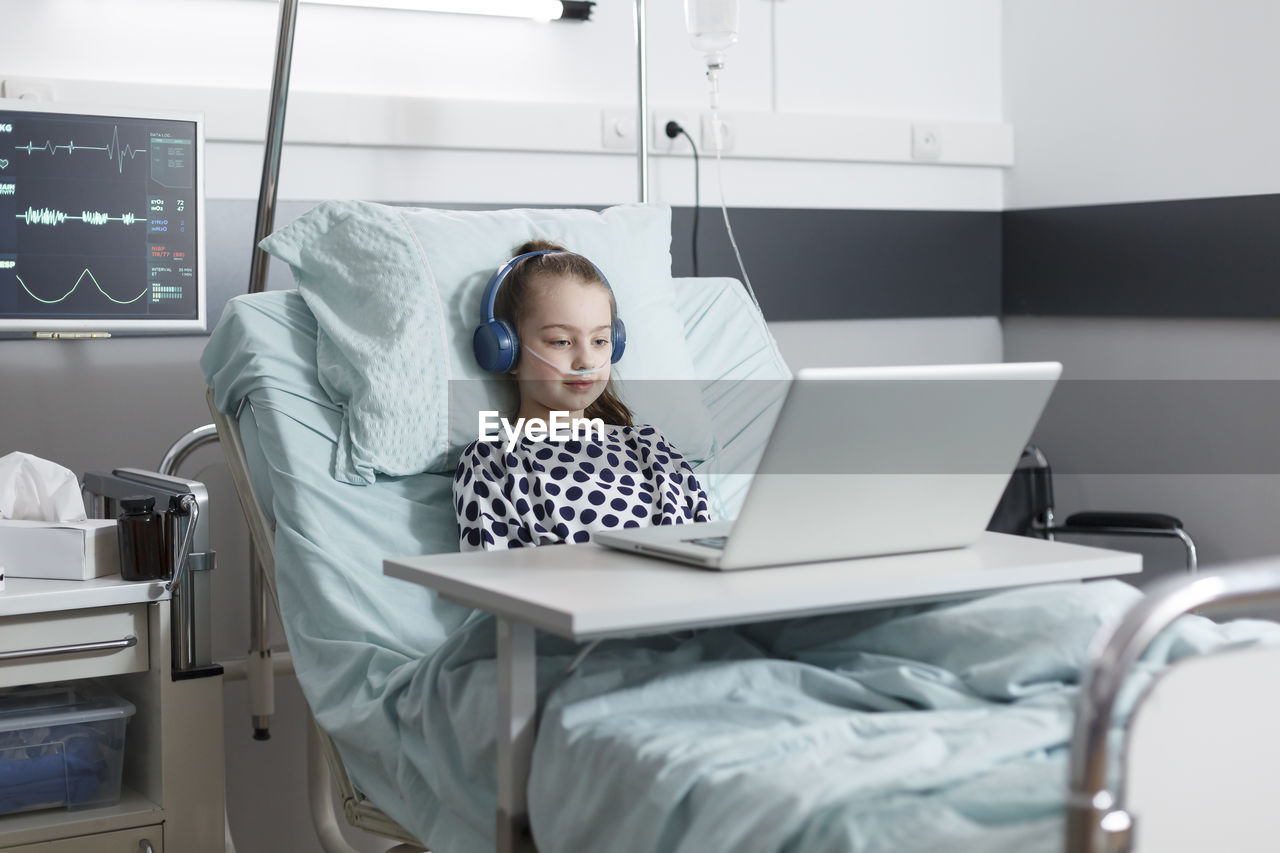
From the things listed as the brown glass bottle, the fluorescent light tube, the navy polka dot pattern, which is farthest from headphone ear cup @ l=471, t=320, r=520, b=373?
the fluorescent light tube

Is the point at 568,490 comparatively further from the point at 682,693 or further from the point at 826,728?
the point at 826,728

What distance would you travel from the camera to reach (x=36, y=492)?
170 centimetres

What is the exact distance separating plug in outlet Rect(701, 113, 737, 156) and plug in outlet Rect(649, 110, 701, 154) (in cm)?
2

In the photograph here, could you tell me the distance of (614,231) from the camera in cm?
200

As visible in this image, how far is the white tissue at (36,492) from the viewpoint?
1688 mm

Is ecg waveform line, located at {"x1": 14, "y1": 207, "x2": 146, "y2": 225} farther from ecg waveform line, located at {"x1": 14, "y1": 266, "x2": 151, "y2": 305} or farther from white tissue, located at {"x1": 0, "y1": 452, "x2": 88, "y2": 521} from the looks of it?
white tissue, located at {"x1": 0, "y1": 452, "x2": 88, "y2": 521}

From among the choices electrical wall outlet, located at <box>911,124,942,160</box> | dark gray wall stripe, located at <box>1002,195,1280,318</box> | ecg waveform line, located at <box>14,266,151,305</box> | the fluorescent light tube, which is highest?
the fluorescent light tube

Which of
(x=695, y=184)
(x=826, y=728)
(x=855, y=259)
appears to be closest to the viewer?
(x=826, y=728)

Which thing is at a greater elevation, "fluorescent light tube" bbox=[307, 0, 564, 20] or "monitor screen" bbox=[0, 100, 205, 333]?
"fluorescent light tube" bbox=[307, 0, 564, 20]

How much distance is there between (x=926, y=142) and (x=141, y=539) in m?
2.09

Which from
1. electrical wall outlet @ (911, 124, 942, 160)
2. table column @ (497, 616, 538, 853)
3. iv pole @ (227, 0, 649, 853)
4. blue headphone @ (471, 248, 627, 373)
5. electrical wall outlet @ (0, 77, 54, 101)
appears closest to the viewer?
table column @ (497, 616, 538, 853)

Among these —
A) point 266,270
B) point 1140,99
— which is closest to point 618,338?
point 266,270

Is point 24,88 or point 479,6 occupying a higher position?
point 479,6

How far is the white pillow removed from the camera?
5.64 feet
